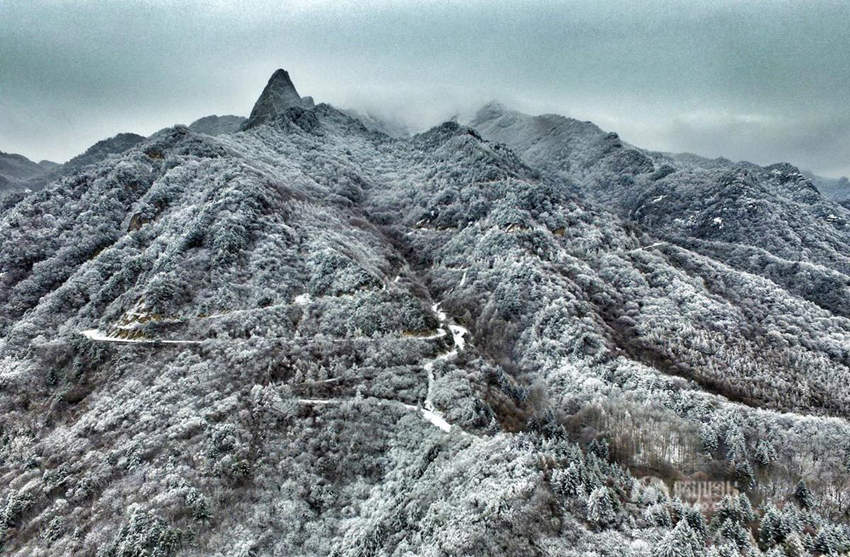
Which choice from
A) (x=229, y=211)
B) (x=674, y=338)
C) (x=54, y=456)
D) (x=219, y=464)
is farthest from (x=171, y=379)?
(x=674, y=338)

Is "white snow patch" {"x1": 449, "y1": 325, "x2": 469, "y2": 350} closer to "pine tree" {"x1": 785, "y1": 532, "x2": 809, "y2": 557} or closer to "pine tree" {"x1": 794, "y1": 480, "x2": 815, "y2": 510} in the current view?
"pine tree" {"x1": 785, "y1": 532, "x2": 809, "y2": 557}

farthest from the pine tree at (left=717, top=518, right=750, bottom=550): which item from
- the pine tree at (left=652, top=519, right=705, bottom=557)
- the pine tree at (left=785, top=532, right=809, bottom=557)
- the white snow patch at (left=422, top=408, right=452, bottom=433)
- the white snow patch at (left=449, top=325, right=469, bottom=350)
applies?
the white snow patch at (left=449, top=325, right=469, bottom=350)

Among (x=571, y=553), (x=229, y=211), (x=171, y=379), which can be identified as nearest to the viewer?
(x=571, y=553)

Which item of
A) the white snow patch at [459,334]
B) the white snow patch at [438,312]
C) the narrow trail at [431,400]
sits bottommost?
the narrow trail at [431,400]

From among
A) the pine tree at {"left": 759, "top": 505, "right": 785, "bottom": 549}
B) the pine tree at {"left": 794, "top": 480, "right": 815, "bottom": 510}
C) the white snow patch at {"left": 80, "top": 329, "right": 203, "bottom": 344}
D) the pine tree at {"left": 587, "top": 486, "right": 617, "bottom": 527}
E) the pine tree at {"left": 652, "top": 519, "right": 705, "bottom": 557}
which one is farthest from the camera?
the white snow patch at {"left": 80, "top": 329, "right": 203, "bottom": 344}

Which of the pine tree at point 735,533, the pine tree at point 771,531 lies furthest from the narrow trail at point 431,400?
the pine tree at point 771,531

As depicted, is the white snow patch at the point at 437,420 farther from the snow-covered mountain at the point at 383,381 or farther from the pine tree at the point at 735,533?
the pine tree at the point at 735,533

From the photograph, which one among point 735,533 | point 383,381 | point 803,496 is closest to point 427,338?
point 383,381

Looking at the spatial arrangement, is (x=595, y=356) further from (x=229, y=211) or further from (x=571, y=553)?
(x=229, y=211)
